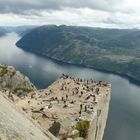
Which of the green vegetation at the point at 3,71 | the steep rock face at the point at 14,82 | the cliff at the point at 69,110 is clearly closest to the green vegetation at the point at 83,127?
the cliff at the point at 69,110

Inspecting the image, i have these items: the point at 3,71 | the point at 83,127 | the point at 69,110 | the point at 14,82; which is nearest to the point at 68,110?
the point at 69,110

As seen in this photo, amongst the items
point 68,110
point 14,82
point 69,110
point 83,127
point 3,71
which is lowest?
point 14,82

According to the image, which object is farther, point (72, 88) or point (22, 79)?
point (22, 79)

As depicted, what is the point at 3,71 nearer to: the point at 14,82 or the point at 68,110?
the point at 14,82

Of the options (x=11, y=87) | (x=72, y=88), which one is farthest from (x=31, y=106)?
(x=11, y=87)

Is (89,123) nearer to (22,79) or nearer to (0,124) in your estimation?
(0,124)

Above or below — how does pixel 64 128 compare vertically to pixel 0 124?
below

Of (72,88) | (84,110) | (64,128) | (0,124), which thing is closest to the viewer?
(0,124)
